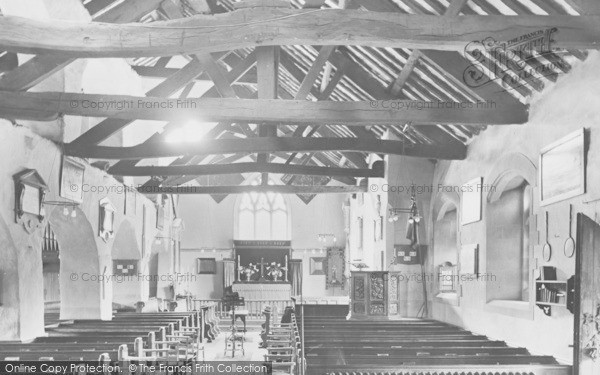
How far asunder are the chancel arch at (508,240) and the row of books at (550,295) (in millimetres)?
2080

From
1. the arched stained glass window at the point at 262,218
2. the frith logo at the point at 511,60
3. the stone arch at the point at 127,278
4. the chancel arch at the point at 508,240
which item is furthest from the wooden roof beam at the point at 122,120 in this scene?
the arched stained glass window at the point at 262,218

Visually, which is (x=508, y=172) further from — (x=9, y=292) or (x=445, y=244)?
(x=9, y=292)

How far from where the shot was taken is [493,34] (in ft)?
18.8

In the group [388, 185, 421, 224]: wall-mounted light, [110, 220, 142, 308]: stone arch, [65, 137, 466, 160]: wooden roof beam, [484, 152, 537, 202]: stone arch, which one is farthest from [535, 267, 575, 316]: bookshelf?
[110, 220, 142, 308]: stone arch

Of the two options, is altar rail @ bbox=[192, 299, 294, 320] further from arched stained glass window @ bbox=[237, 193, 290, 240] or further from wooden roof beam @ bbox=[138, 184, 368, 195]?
wooden roof beam @ bbox=[138, 184, 368, 195]

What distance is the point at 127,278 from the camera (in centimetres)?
1667

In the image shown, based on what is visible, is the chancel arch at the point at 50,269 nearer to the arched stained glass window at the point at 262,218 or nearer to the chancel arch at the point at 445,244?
the chancel arch at the point at 445,244

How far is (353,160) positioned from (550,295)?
1012cm

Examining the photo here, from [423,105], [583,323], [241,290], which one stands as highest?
[423,105]

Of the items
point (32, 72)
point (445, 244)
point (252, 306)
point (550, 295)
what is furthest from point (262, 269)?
point (550, 295)

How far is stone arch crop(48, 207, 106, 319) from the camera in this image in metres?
12.5

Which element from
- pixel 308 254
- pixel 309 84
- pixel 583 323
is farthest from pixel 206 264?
pixel 583 323

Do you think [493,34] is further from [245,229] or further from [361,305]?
[245,229]

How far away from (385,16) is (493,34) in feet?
3.03
